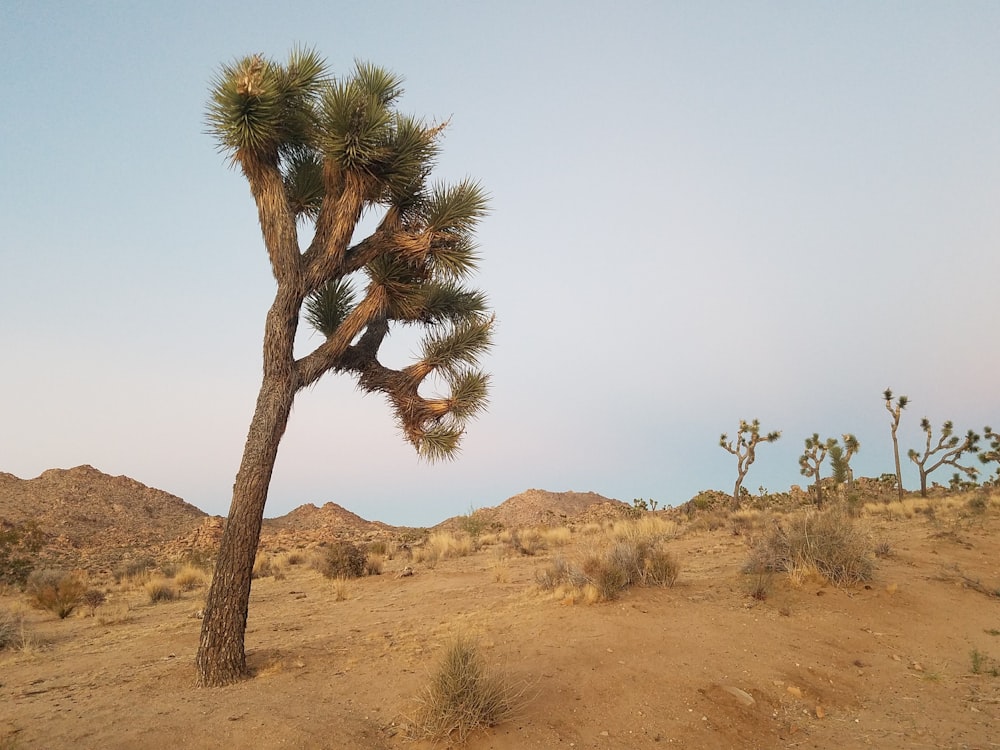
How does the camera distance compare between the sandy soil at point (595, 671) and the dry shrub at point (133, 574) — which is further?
the dry shrub at point (133, 574)

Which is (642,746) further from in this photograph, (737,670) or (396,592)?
(396,592)

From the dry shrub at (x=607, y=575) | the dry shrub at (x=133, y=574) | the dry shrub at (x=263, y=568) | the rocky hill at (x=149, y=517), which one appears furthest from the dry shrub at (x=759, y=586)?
the rocky hill at (x=149, y=517)

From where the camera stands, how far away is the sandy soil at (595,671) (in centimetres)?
561

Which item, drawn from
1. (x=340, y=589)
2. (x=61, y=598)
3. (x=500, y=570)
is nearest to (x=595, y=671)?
(x=500, y=570)

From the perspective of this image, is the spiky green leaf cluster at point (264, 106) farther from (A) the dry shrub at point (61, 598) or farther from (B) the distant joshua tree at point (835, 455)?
(B) the distant joshua tree at point (835, 455)

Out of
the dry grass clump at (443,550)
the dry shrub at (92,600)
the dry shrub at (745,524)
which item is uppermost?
the dry shrub at (745,524)

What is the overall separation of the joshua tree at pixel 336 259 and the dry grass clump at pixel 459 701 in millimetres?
2977

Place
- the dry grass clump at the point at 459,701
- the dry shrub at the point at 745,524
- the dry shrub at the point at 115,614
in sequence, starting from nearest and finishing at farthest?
the dry grass clump at the point at 459,701
the dry shrub at the point at 115,614
the dry shrub at the point at 745,524

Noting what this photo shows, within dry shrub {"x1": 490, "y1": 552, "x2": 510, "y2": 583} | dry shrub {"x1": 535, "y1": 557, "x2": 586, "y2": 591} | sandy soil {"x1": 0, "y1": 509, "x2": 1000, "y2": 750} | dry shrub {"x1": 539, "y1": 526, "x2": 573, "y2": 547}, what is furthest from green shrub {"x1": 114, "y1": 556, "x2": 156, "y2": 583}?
dry shrub {"x1": 535, "y1": 557, "x2": 586, "y2": 591}

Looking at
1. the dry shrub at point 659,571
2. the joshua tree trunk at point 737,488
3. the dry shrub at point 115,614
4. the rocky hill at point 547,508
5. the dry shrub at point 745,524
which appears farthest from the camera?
the rocky hill at point 547,508

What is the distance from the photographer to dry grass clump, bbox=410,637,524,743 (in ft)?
17.5

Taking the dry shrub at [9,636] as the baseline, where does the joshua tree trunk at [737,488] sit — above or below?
above

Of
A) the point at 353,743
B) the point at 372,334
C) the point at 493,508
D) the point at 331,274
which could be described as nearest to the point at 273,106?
the point at 331,274

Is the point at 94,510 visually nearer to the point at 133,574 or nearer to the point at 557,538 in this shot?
the point at 133,574
